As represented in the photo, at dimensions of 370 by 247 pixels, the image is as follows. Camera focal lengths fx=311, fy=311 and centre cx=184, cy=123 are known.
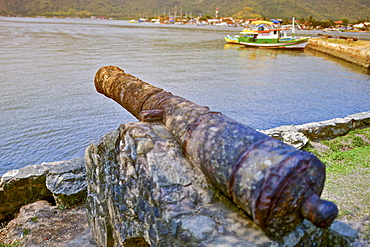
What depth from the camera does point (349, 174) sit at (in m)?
5.28

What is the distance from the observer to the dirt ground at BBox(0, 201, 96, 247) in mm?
4172

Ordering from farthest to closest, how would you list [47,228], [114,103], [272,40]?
[272,40], [114,103], [47,228]

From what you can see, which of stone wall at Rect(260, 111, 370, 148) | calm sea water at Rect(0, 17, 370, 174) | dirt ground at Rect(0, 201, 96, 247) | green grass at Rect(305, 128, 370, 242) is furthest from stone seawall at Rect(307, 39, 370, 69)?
dirt ground at Rect(0, 201, 96, 247)

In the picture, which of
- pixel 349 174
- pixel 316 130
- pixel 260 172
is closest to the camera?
pixel 260 172

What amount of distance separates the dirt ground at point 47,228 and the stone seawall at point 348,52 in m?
22.7

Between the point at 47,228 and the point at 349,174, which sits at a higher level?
the point at 349,174

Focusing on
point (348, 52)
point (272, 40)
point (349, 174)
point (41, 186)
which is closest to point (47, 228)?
point (41, 186)

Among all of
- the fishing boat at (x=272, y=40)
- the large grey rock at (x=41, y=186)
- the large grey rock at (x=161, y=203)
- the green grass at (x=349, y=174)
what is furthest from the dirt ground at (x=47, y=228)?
the fishing boat at (x=272, y=40)

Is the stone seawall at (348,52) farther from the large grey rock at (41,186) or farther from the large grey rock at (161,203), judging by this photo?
the large grey rock at (161,203)

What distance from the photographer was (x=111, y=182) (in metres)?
3.18

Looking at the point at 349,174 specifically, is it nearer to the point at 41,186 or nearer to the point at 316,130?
the point at 316,130

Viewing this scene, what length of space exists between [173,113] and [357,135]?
638 cm

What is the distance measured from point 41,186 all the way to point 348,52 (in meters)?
26.5

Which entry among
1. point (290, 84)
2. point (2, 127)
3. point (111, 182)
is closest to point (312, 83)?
point (290, 84)
